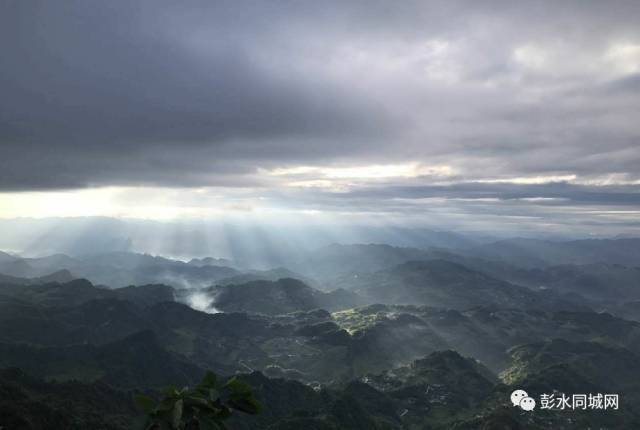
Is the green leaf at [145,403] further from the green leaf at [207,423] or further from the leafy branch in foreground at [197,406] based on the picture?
the green leaf at [207,423]

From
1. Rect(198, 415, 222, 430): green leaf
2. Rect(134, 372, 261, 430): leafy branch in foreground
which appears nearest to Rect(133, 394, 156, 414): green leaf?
Rect(134, 372, 261, 430): leafy branch in foreground

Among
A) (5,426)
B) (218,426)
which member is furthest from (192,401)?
(5,426)

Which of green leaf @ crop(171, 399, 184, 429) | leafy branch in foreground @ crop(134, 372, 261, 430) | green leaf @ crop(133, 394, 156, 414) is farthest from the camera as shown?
leafy branch in foreground @ crop(134, 372, 261, 430)

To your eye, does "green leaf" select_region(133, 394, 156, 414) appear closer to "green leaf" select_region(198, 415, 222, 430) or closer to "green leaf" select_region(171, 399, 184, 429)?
"green leaf" select_region(171, 399, 184, 429)

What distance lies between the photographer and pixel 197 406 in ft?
78.4

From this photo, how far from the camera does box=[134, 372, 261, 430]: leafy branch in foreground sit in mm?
23078

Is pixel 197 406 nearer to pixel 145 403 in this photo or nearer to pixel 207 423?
pixel 207 423

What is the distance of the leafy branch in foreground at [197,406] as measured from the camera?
23078 millimetres

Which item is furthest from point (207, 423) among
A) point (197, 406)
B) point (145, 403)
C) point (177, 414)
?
point (145, 403)

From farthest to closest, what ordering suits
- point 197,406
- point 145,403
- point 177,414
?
point 197,406 < point 145,403 < point 177,414

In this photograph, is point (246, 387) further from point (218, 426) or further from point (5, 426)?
point (5, 426)

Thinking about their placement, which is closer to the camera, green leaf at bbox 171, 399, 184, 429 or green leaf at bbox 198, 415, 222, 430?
green leaf at bbox 171, 399, 184, 429

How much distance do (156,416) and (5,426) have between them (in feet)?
720

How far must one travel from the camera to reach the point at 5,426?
186500mm
